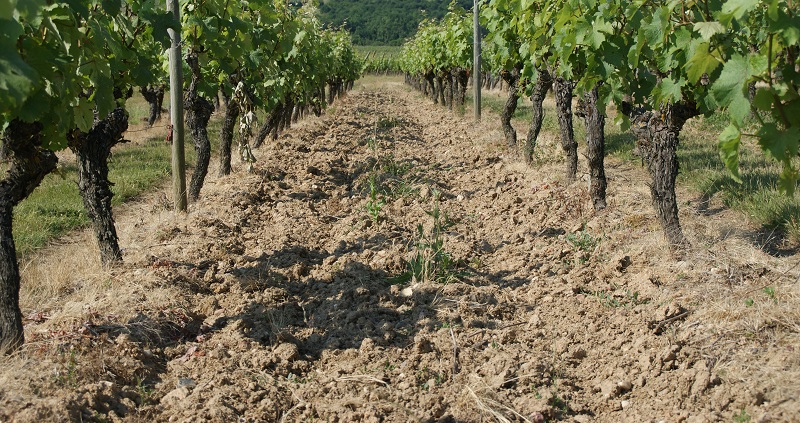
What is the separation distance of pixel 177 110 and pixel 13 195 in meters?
2.58

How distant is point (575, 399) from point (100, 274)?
323cm

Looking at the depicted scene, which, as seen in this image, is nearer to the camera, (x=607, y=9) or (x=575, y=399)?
(x=575, y=399)

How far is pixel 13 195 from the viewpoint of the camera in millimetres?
3705

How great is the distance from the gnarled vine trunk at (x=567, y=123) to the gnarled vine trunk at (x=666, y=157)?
2.11 meters

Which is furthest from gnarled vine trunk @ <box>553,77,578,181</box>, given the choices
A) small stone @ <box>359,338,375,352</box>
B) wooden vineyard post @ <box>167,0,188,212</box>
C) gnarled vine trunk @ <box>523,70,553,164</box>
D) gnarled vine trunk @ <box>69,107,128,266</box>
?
gnarled vine trunk @ <box>69,107,128,266</box>

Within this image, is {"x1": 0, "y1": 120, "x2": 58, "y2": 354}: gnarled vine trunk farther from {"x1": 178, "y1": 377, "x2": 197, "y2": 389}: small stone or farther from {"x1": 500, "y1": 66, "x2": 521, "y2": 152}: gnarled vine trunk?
{"x1": 500, "y1": 66, "x2": 521, "y2": 152}: gnarled vine trunk

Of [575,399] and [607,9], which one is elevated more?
[607,9]

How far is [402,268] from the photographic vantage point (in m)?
5.05

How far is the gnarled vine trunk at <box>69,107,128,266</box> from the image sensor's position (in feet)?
15.9

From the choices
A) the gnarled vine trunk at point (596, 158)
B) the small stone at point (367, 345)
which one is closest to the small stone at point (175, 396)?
the small stone at point (367, 345)

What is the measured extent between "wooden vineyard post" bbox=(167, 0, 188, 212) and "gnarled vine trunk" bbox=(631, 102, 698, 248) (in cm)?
398

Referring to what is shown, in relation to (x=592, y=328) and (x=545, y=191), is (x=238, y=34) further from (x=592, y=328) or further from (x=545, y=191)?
(x=592, y=328)

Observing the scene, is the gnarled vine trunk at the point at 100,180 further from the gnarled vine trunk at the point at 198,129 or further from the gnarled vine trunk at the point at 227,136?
the gnarled vine trunk at the point at 227,136

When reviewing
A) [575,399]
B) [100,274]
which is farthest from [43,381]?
[575,399]
